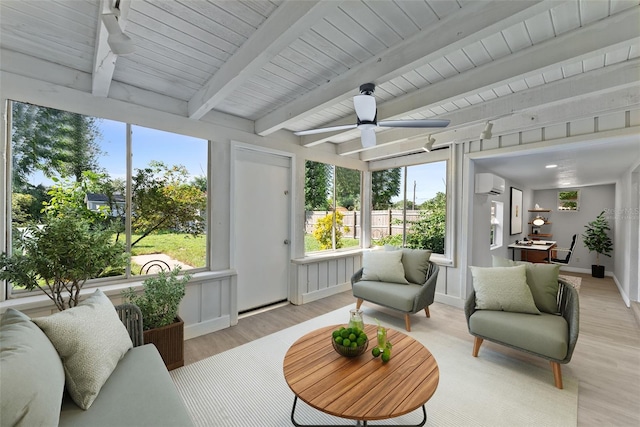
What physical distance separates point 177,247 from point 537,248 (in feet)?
21.9

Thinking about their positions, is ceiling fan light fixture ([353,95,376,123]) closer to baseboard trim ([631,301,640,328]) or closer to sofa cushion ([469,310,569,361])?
sofa cushion ([469,310,569,361])

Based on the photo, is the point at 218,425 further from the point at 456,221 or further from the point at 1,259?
the point at 456,221

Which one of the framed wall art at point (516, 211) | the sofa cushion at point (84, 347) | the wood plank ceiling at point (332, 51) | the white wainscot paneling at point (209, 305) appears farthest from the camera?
the framed wall art at point (516, 211)

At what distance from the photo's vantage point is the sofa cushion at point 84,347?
4.17 ft

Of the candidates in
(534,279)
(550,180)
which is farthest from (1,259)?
(550,180)

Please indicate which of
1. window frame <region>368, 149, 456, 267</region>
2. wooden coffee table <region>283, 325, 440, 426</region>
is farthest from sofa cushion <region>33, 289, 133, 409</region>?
window frame <region>368, 149, 456, 267</region>

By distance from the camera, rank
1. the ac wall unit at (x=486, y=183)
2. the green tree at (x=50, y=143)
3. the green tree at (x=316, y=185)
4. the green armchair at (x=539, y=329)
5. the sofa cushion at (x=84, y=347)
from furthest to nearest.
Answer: the green tree at (x=316, y=185)
the ac wall unit at (x=486, y=183)
the green tree at (x=50, y=143)
the green armchair at (x=539, y=329)
the sofa cushion at (x=84, y=347)

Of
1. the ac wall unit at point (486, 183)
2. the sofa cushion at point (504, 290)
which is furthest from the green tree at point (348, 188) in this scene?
the sofa cushion at point (504, 290)

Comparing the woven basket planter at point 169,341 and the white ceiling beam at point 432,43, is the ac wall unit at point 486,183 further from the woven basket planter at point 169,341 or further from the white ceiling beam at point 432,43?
the woven basket planter at point 169,341

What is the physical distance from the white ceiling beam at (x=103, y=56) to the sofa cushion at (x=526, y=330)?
3354 mm

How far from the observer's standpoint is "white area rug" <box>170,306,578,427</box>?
1771 mm

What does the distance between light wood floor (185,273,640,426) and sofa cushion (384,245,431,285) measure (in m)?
0.52

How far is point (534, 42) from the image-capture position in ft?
6.21

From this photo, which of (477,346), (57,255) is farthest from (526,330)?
(57,255)
